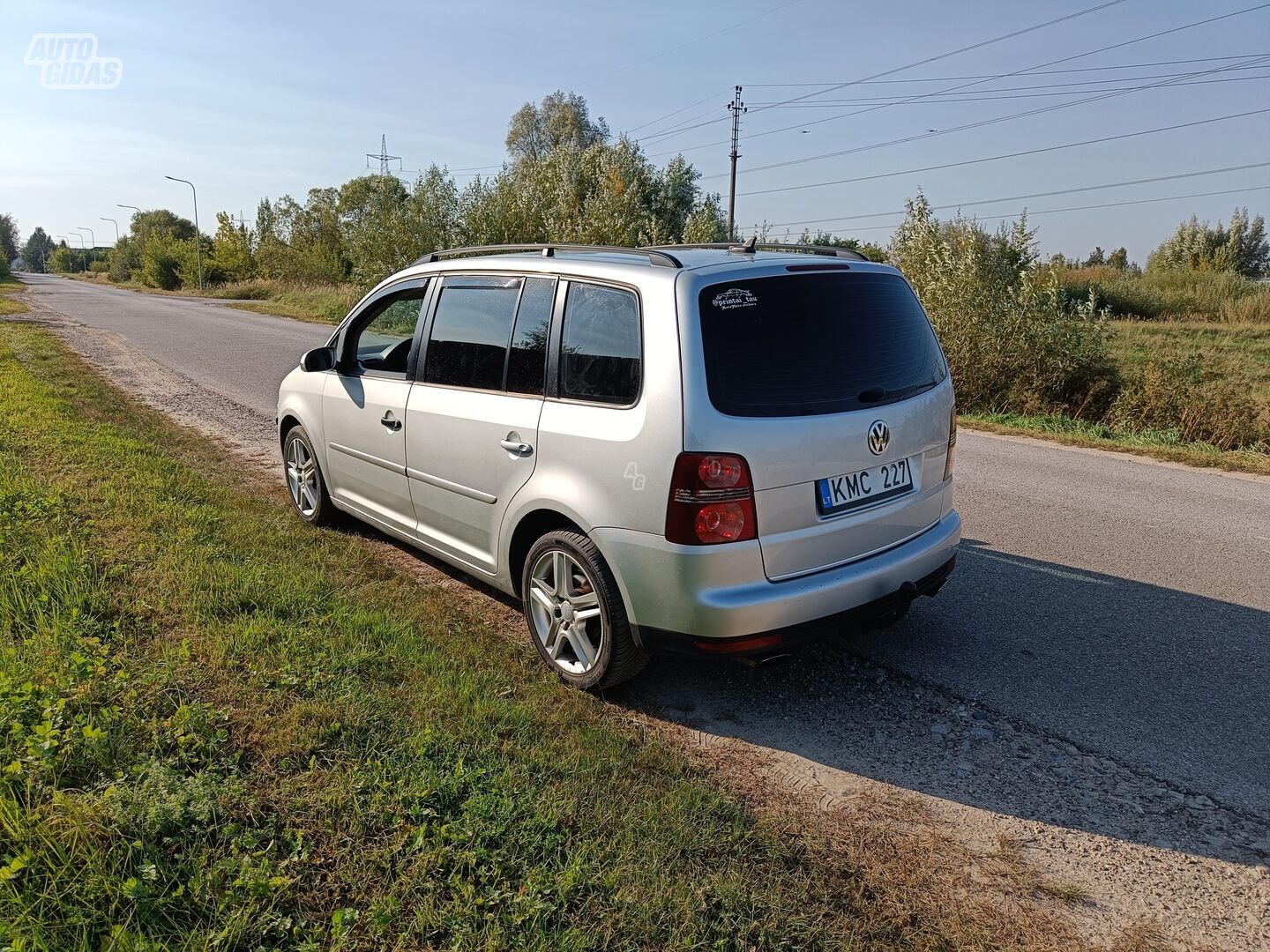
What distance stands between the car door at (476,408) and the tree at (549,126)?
247 ft

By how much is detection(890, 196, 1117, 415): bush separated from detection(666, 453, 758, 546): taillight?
1038 cm

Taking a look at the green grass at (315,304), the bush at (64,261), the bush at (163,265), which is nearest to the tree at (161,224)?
the bush at (163,265)

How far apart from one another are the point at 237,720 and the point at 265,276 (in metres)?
67.5

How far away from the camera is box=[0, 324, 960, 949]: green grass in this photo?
228cm

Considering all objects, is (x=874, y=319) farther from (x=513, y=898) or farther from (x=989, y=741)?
(x=513, y=898)

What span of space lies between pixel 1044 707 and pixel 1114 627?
1.13m

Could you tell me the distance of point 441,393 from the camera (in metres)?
4.53

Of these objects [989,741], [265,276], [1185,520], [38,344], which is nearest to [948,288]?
[1185,520]

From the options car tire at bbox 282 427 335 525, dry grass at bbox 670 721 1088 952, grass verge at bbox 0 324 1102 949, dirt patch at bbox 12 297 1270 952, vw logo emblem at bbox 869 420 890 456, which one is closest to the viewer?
grass verge at bbox 0 324 1102 949

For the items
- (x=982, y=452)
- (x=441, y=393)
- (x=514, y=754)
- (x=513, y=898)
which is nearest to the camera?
(x=513, y=898)

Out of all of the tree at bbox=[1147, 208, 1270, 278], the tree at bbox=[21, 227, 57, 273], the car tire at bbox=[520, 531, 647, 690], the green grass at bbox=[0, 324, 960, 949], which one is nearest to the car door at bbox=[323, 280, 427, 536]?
the green grass at bbox=[0, 324, 960, 949]

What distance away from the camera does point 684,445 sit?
3.25m

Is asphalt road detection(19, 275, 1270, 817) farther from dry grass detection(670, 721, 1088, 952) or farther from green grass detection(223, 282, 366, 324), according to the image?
green grass detection(223, 282, 366, 324)

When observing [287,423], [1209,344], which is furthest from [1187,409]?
[1209,344]
